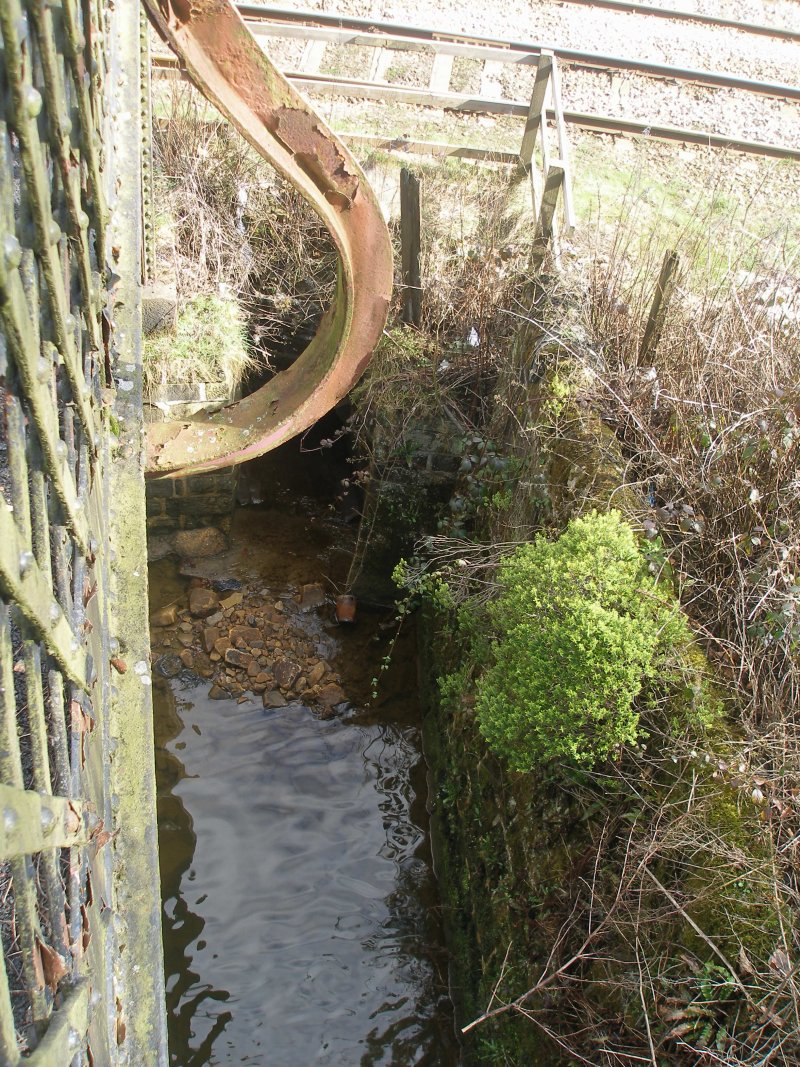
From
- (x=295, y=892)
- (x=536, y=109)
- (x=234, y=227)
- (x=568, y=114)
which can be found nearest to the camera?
(x=295, y=892)

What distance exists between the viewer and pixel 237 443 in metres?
4.38

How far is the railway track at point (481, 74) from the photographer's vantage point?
8.02 metres

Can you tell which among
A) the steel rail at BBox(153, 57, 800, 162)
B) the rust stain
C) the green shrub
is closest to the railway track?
the steel rail at BBox(153, 57, 800, 162)

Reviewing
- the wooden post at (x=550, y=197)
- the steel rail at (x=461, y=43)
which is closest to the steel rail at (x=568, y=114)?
the steel rail at (x=461, y=43)

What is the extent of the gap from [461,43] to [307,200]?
243 inches

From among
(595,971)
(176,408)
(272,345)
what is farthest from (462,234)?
(595,971)

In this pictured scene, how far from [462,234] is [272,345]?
189 cm

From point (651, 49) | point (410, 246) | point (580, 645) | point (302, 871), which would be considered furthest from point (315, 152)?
point (651, 49)

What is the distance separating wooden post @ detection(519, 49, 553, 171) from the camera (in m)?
7.20

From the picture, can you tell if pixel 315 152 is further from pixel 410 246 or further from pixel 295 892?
pixel 295 892

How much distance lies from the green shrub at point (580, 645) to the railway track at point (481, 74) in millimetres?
5358

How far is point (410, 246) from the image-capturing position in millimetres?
5805

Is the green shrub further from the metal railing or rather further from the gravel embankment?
the gravel embankment

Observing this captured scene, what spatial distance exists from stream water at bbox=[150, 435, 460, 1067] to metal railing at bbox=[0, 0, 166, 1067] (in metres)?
2.81
